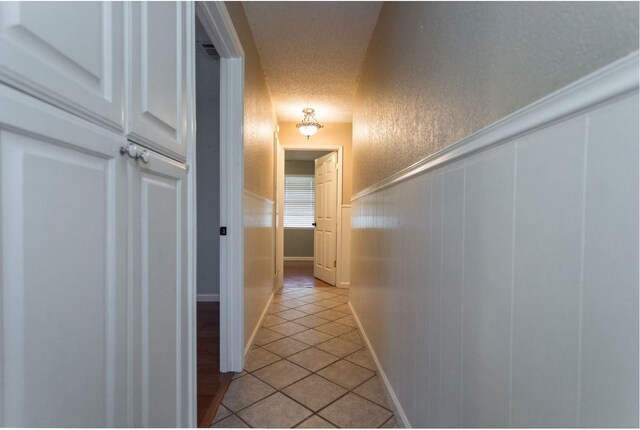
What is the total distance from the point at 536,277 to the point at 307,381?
1626mm

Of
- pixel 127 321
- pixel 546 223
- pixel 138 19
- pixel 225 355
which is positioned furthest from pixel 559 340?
pixel 225 355

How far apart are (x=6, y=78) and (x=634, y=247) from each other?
0.85 meters

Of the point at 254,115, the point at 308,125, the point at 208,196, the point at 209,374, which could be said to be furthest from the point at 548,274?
the point at 208,196

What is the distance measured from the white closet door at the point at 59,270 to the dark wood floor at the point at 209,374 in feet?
3.39

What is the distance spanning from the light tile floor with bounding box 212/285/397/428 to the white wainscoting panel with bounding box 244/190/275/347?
0.20 metres

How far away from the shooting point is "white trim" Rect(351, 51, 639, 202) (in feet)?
1.39

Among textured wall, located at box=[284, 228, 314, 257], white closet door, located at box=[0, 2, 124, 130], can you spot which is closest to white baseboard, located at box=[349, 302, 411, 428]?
white closet door, located at box=[0, 2, 124, 130]

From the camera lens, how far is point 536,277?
0.61 metres

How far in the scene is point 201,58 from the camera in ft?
9.11

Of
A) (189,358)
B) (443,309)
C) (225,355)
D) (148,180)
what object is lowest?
(225,355)

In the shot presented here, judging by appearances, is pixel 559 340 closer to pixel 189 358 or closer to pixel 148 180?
pixel 148 180

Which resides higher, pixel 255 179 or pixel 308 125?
pixel 308 125

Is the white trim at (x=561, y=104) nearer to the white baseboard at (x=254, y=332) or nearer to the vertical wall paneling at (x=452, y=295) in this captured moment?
the vertical wall paneling at (x=452, y=295)

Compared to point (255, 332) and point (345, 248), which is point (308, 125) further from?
point (255, 332)
